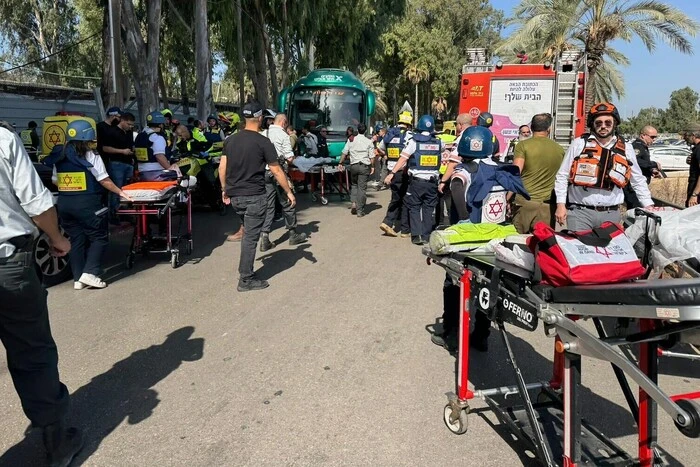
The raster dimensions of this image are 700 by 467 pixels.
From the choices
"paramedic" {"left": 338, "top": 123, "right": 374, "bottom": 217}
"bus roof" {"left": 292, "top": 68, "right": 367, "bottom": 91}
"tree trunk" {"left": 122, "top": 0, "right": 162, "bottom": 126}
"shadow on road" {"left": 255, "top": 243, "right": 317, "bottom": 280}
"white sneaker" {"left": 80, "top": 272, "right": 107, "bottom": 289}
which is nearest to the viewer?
"white sneaker" {"left": 80, "top": 272, "right": 107, "bottom": 289}

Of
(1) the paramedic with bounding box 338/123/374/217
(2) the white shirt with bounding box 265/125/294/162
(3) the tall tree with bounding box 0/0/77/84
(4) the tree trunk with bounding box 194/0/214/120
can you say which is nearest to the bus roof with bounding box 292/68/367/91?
(4) the tree trunk with bounding box 194/0/214/120

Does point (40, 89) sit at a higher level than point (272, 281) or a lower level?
higher

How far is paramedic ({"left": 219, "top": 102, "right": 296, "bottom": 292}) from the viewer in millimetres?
6363

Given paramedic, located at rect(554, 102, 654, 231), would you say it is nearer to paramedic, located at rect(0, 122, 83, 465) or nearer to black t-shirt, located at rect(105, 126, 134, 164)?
paramedic, located at rect(0, 122, 83, 465)

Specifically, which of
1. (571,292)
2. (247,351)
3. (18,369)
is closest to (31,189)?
(18,369)

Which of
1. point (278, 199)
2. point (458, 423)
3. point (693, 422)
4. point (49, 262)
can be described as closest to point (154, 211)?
point (49, 262)

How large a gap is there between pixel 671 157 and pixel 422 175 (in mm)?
23504

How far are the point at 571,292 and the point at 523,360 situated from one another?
7.40 feet

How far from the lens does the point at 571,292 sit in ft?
8.32

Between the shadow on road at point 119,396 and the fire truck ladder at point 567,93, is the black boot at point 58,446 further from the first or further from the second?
the fire truck ladder at point 567,93

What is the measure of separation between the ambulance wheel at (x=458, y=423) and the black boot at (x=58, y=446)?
2163 mm

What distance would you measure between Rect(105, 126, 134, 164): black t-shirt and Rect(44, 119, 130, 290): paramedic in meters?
2.62

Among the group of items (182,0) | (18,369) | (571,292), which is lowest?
(18,369)

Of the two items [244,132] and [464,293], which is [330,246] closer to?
[244,132]
